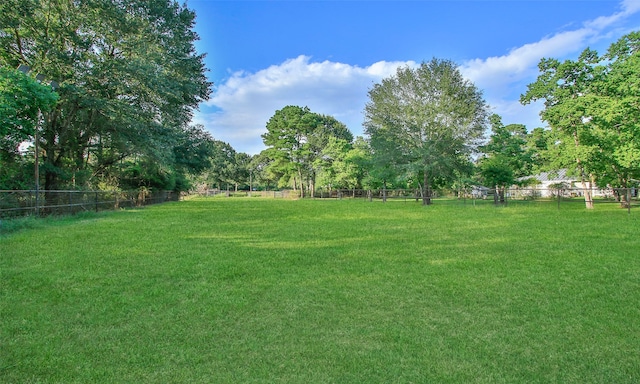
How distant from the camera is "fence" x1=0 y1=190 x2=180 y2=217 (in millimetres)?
10703

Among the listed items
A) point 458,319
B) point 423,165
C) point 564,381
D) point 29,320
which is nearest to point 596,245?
point 458,319

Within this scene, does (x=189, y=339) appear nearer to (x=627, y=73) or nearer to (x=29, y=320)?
(x=29, y=320)

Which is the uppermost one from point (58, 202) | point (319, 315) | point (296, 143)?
point (296, 143)

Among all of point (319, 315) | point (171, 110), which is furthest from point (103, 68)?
point (319, 315)

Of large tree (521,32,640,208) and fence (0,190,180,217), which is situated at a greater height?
large tree (521,32,640,208)

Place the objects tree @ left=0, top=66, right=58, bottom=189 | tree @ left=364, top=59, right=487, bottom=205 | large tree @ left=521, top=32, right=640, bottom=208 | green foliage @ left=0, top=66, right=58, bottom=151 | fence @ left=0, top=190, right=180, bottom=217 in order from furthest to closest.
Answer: tree @ left=364, top=59, right=487, bottom=205 → large tree @ left=521, top=32, right=640, bottom=208 → fence @ left=0, top=190, right=180, bottom=217 → tree @ left=0, top=66, right=58, bottom=189 → green foliage @ left=0, top=66, right=58, bottom=151

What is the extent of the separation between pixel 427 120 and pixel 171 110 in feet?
56.7

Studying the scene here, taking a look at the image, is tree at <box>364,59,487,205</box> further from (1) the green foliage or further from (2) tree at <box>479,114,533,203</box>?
(1) the green foliage

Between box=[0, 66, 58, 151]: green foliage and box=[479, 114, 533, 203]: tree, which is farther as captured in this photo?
box=[479, 114, 533, 203]: tree

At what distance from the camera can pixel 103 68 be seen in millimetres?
13555

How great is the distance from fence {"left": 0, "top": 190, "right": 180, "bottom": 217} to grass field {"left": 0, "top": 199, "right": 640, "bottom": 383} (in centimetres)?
586

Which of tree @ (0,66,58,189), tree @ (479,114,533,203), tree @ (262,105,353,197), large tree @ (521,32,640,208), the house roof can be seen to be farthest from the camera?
tree @ (262,105,353,197)

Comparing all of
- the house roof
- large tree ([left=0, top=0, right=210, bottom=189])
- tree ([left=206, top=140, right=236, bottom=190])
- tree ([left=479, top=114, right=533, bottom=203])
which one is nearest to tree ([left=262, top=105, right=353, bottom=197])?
tree ([left=206, top=140, right=236, bottom=190])

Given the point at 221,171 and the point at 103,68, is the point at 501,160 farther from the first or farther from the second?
the point at 221,171
